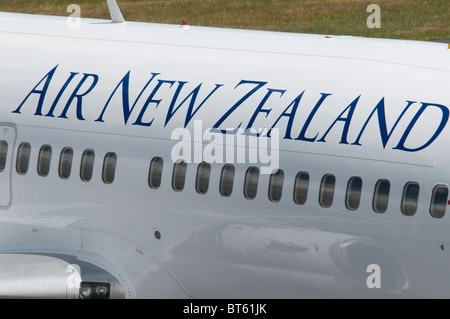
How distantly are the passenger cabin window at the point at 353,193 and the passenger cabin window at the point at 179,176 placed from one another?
103 inches

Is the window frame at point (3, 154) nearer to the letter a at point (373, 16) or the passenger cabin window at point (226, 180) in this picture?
the passenger cabin window at point (226, 180)

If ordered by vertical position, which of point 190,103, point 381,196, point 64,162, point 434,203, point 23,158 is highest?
point 190,103

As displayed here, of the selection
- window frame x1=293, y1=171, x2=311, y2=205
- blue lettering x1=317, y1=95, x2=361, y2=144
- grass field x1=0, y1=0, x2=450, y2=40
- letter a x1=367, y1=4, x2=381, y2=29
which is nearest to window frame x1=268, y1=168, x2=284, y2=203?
window frame x1=293, y1=171, x2=311, y2=205

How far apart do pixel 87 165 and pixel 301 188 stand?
362cm

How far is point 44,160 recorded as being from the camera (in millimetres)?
17281

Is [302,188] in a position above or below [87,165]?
below

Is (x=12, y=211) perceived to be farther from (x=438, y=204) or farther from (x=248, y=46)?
(x=438, y=204)

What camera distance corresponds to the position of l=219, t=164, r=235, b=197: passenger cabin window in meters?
15.8

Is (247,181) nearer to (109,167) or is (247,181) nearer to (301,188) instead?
(301,188)

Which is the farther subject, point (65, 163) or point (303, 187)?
point (65, 163)

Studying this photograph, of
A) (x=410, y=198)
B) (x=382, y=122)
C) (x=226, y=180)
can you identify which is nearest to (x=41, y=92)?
(x=226, y=180)

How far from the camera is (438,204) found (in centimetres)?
1421

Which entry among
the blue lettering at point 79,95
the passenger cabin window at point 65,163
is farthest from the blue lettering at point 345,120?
the passenger cabin window at point 65,163

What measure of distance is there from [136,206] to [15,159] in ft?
7.88
